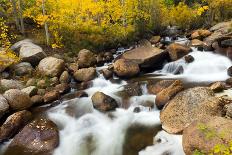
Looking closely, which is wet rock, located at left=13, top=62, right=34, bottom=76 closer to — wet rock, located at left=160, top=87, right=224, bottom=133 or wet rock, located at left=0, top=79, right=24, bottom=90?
wet rock, located at left=0, top=79, right=24, bottom=90

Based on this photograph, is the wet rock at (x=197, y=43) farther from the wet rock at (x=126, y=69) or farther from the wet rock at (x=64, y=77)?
the wet rock at (x=64, y=77)

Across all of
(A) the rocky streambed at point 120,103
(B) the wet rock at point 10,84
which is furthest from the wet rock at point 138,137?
(B) the wet rock at point 10,84

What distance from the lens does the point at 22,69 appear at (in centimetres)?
1767

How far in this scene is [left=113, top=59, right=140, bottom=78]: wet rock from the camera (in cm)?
1716

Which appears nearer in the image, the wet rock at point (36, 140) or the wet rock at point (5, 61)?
the wet rock at point (36, 140)

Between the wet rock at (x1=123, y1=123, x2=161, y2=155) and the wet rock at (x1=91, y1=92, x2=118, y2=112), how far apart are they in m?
1.67

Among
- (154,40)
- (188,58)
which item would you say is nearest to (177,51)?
(188,58)

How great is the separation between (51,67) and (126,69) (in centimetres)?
458

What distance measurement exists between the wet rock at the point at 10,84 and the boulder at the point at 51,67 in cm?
181

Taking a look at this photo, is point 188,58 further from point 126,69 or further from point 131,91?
point 131,91

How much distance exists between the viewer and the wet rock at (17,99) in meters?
13.8

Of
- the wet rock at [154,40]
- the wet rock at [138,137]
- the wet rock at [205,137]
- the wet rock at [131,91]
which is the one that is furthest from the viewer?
the wet rock at [154,40]

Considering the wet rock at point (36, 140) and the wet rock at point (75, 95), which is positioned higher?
the wet rock at point (36, 140)

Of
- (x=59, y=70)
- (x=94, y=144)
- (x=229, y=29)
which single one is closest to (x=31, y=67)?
(x=59, y=70)
